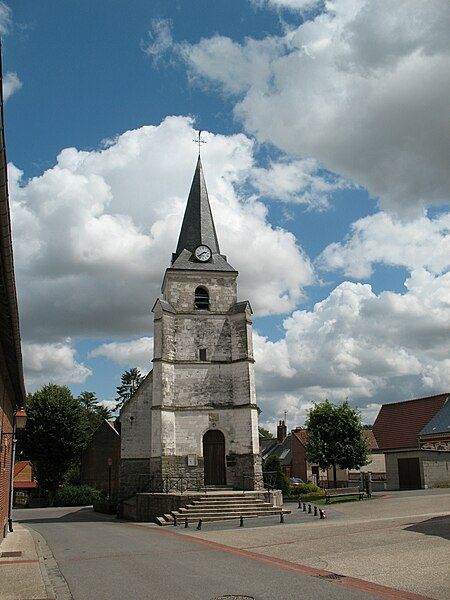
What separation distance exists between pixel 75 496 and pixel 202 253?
23.7m

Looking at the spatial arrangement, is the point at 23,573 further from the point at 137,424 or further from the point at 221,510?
the point at 137,424

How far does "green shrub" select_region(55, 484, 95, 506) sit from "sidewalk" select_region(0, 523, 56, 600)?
1139 inches

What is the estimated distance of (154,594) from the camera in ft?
29.7

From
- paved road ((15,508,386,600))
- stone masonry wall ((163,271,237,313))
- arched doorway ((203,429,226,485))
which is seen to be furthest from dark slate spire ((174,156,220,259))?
paved road ((15,508,386,600))

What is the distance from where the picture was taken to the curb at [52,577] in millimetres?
9438

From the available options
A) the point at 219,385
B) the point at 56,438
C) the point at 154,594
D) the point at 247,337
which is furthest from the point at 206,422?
the point at 154,594

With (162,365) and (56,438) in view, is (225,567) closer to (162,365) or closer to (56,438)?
(162,365)

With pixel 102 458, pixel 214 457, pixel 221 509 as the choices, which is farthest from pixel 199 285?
pixel 102 458

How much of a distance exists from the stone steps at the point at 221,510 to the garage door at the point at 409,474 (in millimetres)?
15905

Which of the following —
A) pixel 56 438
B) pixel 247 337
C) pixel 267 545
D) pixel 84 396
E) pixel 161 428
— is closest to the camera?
pixel 267 545

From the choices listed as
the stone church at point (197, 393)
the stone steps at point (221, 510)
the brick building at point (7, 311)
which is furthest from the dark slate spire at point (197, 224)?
the brick building at point (7, 311)

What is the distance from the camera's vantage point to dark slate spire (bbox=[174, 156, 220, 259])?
34906 mm

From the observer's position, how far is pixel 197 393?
3095 centimetres

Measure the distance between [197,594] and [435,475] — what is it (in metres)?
31.4
